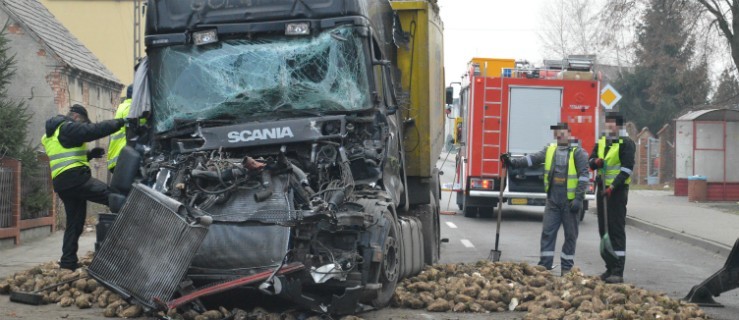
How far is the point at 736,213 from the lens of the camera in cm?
2392

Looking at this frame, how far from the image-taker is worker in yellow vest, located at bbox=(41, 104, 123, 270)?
34.5ft

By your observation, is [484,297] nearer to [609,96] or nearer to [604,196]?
[604,196]

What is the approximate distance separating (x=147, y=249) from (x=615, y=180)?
614cm

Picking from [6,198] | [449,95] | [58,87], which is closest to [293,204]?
[449,95]

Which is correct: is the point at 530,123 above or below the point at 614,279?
above

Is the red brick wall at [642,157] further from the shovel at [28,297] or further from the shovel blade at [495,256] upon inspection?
the shovel at [28,297]

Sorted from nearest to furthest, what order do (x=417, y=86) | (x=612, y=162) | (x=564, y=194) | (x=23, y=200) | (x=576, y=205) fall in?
(x=417, y=86) → (x=612, y=162) → (x=576, y=205) → (x=564, y=194) → (x=23, y=200)

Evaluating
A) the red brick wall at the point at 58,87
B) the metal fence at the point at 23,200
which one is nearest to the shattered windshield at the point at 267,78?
the metal fence at the point at 23,200

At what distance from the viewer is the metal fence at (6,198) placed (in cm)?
1421

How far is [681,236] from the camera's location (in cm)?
1811

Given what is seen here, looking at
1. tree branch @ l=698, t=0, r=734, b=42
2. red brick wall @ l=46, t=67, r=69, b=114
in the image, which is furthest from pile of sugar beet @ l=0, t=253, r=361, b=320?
tree branch @ l=698, t=0, r=734, b=42

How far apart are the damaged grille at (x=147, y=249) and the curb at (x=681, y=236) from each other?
1045 centimetres

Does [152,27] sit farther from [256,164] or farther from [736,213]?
[736,213]

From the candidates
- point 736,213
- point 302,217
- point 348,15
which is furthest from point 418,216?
point 736,213
